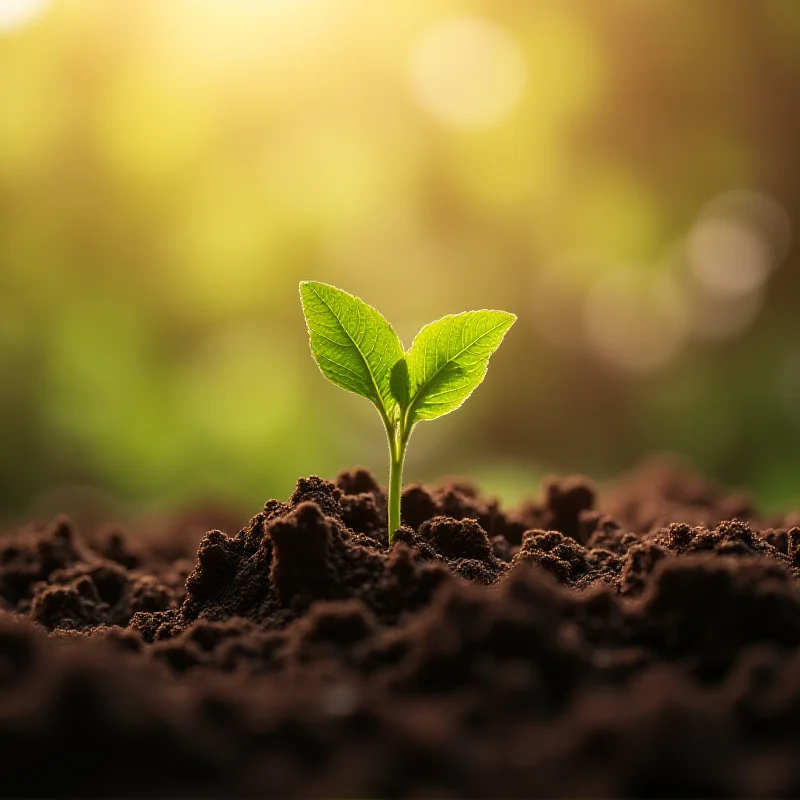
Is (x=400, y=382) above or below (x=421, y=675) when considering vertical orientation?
above

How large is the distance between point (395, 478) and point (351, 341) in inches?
7.2

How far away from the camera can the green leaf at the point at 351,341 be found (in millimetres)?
1091

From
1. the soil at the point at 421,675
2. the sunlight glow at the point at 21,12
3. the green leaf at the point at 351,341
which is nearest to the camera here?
the soil at the point at 421,675

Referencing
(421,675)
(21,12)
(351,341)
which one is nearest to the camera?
(421,675)

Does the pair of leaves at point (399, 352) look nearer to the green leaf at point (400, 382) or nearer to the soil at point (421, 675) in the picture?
the green leaf at point (400, 382)

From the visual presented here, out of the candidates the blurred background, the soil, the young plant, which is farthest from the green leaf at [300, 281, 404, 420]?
the blurred background

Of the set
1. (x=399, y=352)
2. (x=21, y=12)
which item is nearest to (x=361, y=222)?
(x=21, y=12)

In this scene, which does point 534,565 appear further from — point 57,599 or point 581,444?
point 581,444

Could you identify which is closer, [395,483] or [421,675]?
[421,675]

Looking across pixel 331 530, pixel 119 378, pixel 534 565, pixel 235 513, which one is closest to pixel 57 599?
pixel 331 530

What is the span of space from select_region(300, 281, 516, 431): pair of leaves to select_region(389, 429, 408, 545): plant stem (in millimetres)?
28

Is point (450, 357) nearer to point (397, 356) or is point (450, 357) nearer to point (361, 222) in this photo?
point (397, 356)

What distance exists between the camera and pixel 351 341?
1.12m

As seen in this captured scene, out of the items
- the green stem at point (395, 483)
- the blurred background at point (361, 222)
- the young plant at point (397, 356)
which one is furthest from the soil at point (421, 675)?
the blurred background at point (361, 222)
